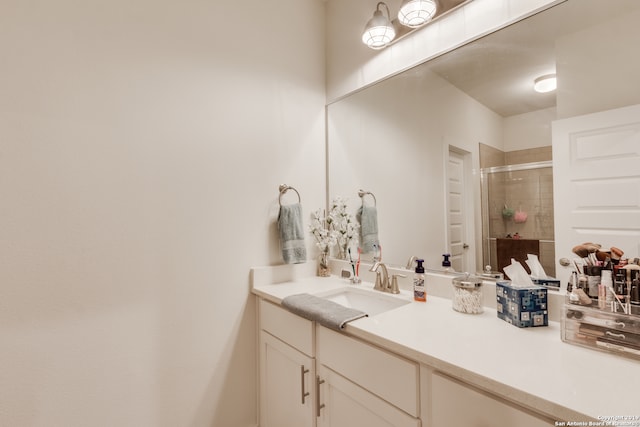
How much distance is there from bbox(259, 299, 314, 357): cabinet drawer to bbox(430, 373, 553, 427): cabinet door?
1.70 ft

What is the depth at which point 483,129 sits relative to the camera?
125 cm

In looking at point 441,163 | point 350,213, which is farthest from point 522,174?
point 350,213

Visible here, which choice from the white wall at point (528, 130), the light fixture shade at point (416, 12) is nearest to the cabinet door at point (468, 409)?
the white wall at point (528, 130)

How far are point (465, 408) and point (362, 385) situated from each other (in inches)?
13.5

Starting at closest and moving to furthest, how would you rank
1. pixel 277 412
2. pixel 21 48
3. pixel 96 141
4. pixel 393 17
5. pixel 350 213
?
1. pixel 21 48
2. pixel 96 141
3. pixel 277 412
4. pixel 393 17
5. pixel 350 213

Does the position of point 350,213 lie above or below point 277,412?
above

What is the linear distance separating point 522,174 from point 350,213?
3.03ft

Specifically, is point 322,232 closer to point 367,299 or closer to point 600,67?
point 367,299

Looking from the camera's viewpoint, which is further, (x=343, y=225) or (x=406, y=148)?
(x=343, y=225)

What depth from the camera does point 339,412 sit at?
1063 mm

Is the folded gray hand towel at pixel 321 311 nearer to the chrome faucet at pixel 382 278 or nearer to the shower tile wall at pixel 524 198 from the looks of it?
the chrome faucet at pixel 382 278

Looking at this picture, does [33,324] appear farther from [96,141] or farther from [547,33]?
[547,33]

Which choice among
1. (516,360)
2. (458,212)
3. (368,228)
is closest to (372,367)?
(516,360)

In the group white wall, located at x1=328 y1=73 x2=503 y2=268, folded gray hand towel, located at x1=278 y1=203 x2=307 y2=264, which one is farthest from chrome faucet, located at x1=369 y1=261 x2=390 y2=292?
folded gray hand towel, located at x1=278 y1=203 x2=307 y2=264
